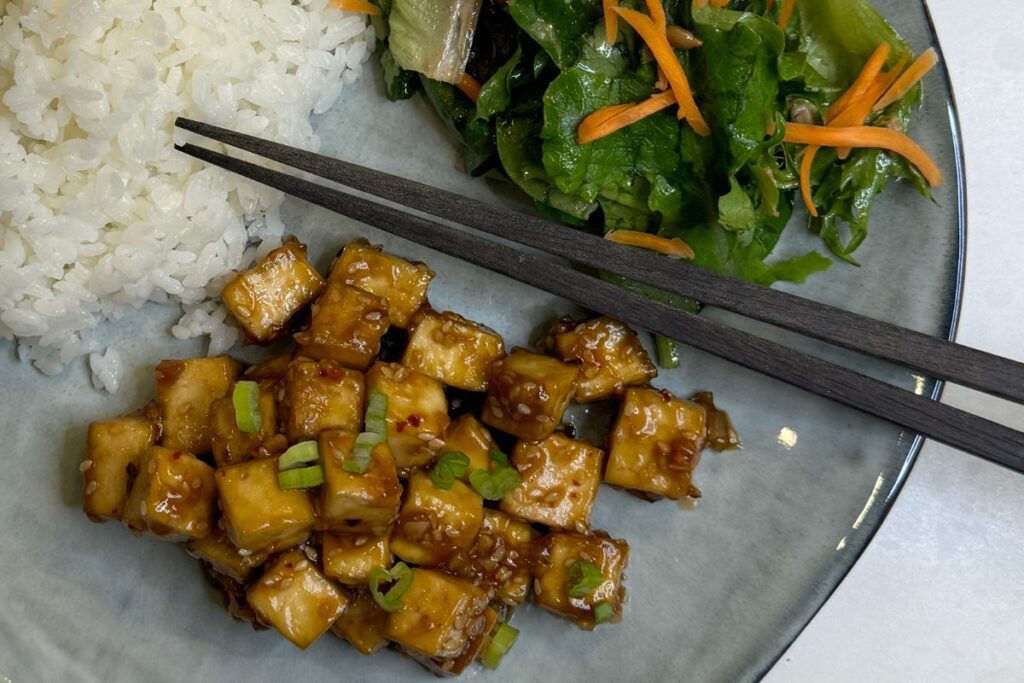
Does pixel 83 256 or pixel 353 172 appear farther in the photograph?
pixel 83 256

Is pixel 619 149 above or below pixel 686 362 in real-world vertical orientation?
above

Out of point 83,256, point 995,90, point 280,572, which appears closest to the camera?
point 280,572

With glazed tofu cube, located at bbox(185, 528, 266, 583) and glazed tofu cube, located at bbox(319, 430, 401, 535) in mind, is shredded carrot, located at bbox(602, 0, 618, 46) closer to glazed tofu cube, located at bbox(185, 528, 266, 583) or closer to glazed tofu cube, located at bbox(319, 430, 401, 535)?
glazed tofu cube, located at bbox(319, 430, 401, 535)

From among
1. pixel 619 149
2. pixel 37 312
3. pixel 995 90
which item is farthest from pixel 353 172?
pixel 995 90

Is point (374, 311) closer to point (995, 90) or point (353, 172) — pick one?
point (353, 172)

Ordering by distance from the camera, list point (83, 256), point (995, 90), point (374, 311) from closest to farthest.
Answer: point (374, 311) → point (83, 256) → point (995, 90)

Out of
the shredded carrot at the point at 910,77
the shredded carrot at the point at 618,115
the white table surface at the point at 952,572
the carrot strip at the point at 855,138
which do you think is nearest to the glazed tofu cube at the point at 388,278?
the shredded carrot at the point at 618,115

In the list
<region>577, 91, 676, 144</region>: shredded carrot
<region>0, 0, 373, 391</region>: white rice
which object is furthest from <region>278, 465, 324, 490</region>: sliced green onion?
<region>577, 91, 676, 144</region>: shredded carrot

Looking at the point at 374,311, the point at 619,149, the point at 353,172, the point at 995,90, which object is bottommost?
the point at 374,311

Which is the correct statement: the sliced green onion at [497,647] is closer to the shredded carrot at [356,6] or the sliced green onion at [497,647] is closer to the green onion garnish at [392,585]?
the green onion garnish at [392,585]
